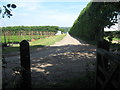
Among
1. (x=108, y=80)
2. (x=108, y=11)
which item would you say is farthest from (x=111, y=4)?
(x=108, y=80)

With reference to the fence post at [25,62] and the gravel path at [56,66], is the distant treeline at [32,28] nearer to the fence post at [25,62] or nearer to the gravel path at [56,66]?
the gravel path at [56,66]

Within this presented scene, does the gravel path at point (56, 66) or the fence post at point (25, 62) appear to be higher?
the fence post at point (25, 62)

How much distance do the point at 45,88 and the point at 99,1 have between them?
2.75 meters

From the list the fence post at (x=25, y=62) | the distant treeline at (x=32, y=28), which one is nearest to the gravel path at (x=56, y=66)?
the fence post at (x=25, y=62)

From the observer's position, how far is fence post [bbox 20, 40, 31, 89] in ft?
9.29

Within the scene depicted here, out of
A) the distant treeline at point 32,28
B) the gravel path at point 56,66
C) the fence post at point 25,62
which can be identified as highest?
the distant treeline at point 32,28

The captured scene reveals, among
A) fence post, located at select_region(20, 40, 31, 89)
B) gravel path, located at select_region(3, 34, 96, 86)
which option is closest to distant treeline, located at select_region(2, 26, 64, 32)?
gravel path, located at select_region(3, 34, 96, 86)

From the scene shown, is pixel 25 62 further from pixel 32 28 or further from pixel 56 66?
pixel 32 28

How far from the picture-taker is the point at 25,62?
2.88 meters

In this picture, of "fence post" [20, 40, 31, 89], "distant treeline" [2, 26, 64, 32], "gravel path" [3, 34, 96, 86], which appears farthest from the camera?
"distant treeline" [2, 26, 64, 32]

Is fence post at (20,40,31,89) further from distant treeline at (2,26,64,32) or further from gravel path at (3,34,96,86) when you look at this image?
distant treeline at (2,26,64,32)

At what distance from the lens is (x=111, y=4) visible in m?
3.15

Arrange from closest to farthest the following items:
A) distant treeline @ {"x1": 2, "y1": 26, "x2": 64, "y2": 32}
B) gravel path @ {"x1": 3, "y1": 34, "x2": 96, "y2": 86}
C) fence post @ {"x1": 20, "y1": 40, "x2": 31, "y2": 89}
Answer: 1. fence post @ {"x1": 20, "y1": 40, "x2": 31, "y2": 89}
2. gravel path @ {"x1": 3, "y1": 34, "x2": 96, "y2": 86}
3. distant treeline @ {"x1": 2, "y1": 26, "x2": 64, "y2": 32}

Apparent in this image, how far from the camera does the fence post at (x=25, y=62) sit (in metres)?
2.83
